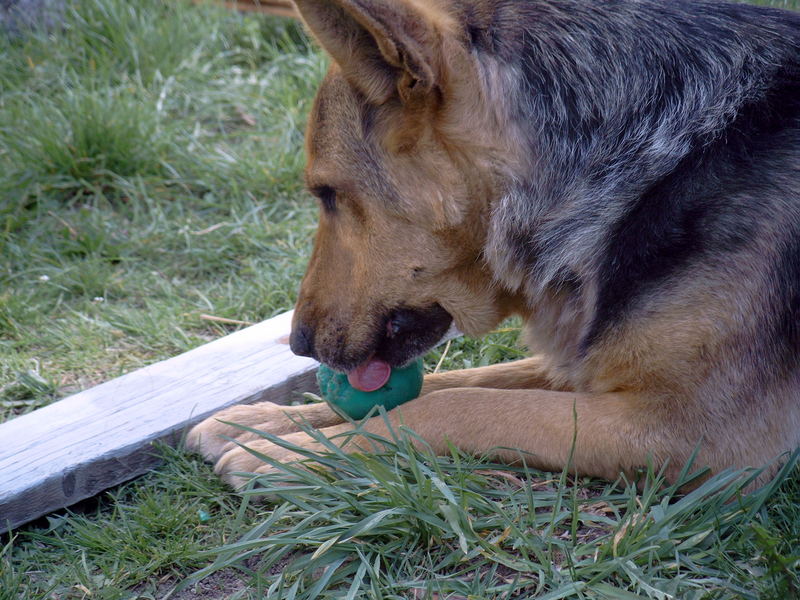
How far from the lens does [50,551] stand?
9.44ft

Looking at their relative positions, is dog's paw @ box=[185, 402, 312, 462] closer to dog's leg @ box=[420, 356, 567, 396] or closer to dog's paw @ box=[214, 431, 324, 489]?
dog's paw @ box=[214, 431, 324, 489]

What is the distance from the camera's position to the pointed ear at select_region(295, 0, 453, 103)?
2527mm

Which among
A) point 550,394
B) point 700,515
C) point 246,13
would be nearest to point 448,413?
point 550,394

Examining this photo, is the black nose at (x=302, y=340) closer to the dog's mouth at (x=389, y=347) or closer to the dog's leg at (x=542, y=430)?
the dog's mouth at (x=389, y=347)

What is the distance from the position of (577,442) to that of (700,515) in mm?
413

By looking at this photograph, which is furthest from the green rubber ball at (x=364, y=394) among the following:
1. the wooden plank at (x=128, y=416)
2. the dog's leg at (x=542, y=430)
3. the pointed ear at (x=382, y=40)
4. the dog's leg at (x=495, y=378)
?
the pointed ear at (x=382, y=40)

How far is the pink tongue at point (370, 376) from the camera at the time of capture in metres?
3.15

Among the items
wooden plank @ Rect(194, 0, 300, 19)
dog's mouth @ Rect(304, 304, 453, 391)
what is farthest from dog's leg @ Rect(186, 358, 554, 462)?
wooden plank @ Rect(194, 0, 300, 19)

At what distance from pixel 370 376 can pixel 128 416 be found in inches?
37.3

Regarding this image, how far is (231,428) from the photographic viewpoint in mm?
3264

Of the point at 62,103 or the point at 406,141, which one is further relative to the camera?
the point at 62,103

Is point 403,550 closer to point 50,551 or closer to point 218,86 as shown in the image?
point 50,551

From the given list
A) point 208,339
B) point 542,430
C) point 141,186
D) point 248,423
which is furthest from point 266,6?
point 542,430

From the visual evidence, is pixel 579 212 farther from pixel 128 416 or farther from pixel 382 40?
pixel 128 416
